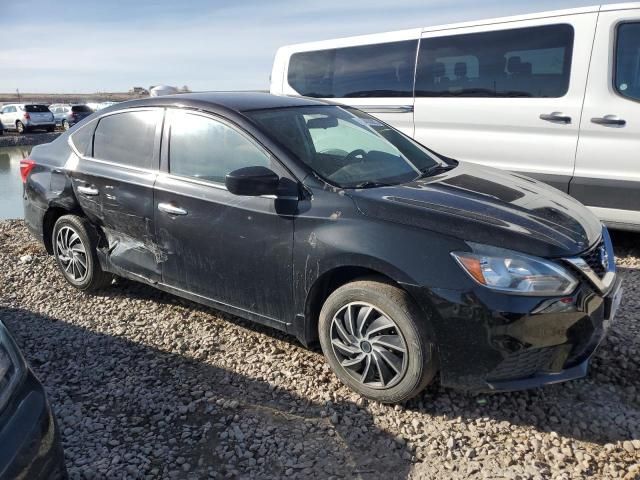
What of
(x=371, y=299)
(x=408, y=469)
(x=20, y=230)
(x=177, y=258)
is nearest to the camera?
(x=408, y=469)

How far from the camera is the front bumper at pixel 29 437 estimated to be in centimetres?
175

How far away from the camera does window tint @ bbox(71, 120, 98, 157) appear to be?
169 inches

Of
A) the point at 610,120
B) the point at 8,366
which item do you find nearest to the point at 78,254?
the point at 8,366

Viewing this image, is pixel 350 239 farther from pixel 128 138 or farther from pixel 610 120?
pixel 610 120

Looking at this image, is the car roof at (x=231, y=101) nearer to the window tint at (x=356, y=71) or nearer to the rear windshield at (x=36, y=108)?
the window tint at (x=356, y=71)

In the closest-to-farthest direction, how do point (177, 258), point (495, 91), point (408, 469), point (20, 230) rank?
point (408, 469) < point (177, 258) < point (495, 91) < point (20, 230)

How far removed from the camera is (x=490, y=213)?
2752 millimetres

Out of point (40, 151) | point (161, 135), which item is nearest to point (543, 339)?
point (161, 135)

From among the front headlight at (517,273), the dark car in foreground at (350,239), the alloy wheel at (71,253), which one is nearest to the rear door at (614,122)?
the dark car in foreground at (350,239)

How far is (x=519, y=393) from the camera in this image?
295 centimetres

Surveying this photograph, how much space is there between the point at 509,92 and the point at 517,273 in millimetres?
3293

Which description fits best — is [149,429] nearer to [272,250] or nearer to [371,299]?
[272,250]

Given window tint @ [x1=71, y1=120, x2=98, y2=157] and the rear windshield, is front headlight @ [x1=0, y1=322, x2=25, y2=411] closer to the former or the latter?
window tint @ [x1=71, y1=120, x2=98, y2=157]

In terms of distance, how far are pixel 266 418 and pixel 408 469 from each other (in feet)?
2.60
